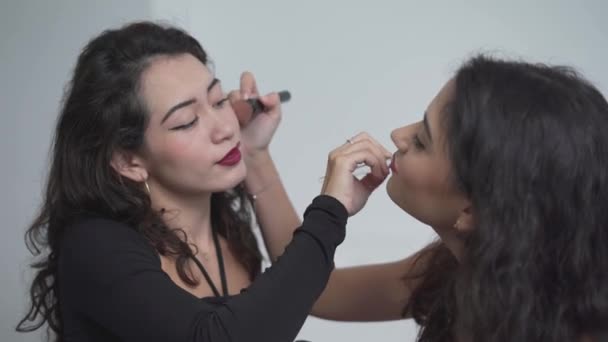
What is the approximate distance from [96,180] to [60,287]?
0.16 metres

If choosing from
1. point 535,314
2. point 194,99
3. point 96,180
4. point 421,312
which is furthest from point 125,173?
point 535,314

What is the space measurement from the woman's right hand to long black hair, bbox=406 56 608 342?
0.13 m

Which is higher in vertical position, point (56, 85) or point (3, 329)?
point (56, 85)

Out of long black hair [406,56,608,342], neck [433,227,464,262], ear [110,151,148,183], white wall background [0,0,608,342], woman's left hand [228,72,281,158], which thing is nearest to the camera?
long black hair [406,56,608,342]

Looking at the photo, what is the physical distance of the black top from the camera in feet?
2.95

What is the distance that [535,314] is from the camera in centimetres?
89

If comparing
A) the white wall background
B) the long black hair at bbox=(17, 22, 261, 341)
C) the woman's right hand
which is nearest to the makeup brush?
the long black hair at bbox=(17, 22, 261, 341)

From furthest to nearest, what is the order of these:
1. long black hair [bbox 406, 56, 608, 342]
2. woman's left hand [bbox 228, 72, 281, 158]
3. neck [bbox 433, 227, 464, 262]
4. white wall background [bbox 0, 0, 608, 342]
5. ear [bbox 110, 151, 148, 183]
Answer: white wall background [bbox 0, 0, 608, 342], woman's left hand [bbox 228, 72, 281, 158], ear [bbox 110, 151, 148, 183], neck [bbox 433, 227, 464, 262], long black hair [bbox 406, 56, 608, 342]

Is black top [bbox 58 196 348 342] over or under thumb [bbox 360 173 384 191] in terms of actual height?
under

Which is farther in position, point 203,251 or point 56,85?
point 56,85

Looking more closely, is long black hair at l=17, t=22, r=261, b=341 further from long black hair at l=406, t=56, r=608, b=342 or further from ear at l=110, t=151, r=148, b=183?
long black hair at l=406, t=56, r=608, b=342

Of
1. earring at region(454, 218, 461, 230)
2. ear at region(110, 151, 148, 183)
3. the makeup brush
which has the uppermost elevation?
the makeup brush

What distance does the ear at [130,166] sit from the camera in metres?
1.11

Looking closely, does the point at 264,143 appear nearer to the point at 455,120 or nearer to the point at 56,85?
the point at 455,120
